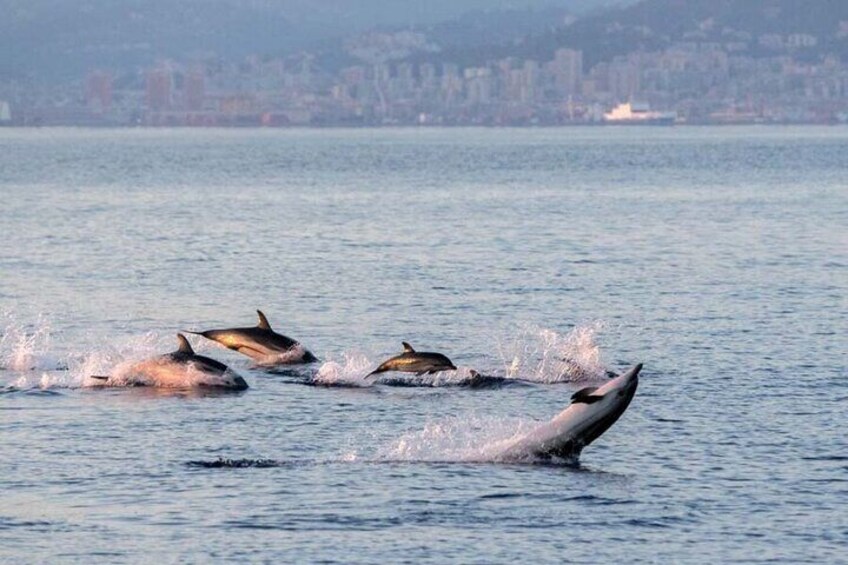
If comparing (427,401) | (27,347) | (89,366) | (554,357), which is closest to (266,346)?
(89,366)

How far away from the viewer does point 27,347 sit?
4022 centimetres

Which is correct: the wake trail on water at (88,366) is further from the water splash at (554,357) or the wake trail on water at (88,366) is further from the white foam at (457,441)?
the white foam at (457,441)

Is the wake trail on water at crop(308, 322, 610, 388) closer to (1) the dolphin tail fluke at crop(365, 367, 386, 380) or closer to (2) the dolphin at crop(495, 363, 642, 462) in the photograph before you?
(1) the dolphin tail fluke at crop(365, 367, 386, 380)

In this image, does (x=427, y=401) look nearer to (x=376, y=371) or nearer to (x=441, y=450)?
(x=376, y=371)

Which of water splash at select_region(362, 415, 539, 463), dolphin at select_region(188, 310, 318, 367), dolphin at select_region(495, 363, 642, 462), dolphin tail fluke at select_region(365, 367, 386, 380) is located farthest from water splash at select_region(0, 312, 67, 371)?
dolphin at select_region(495, 363, 642, 462)

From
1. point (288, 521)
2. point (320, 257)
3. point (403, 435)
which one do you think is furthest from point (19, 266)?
point (288, 521)

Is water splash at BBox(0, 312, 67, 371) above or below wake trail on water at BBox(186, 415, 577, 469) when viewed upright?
below

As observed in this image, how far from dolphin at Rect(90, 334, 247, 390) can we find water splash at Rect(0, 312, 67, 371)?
2588 mm

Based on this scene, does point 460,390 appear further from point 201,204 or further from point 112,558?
point 201,204

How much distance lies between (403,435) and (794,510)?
275 inches

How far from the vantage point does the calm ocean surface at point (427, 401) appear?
25.4m

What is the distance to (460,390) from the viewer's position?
36531 mm

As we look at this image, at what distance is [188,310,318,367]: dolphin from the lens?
3925cm

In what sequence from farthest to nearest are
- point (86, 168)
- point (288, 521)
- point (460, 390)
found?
point (86, 168) < point (460, 390) < point (288, 521)
